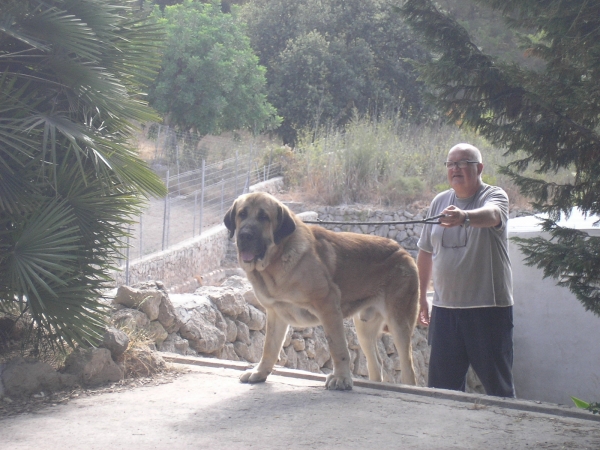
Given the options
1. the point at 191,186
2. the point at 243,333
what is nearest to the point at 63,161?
the point at 243,333

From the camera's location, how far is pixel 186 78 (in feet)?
79.8

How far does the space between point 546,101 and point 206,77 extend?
2127 centimetres

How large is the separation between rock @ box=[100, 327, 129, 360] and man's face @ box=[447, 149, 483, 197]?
10.4 feet

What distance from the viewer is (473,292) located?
5832mm

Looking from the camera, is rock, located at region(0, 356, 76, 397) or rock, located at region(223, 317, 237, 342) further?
rock, located at region(223, 317, 237, 342)

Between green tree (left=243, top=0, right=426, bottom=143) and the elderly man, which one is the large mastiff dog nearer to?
the elderly man

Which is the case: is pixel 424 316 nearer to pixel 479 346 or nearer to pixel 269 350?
A: pixel 479 346

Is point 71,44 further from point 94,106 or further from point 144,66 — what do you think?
point 144,66

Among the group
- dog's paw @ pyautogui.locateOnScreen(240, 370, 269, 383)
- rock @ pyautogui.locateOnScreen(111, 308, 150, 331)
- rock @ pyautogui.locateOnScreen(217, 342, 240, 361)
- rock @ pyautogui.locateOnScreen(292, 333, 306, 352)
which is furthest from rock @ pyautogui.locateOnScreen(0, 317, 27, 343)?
rock @ pyautogui.locateOnScreen(292, 333, 306, 352)

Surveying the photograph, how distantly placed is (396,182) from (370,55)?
12337 millimetres

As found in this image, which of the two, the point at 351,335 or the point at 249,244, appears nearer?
the point at 249,244

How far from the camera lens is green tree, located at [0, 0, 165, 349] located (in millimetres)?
5035

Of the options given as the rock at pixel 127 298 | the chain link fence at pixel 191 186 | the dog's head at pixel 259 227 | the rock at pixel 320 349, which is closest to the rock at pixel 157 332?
the rock at pixel 127 298

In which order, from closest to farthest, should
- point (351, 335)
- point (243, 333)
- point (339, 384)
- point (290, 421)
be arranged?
point (290, 421)
point (339, 384)
point (243, 333)
point (351, 335)
